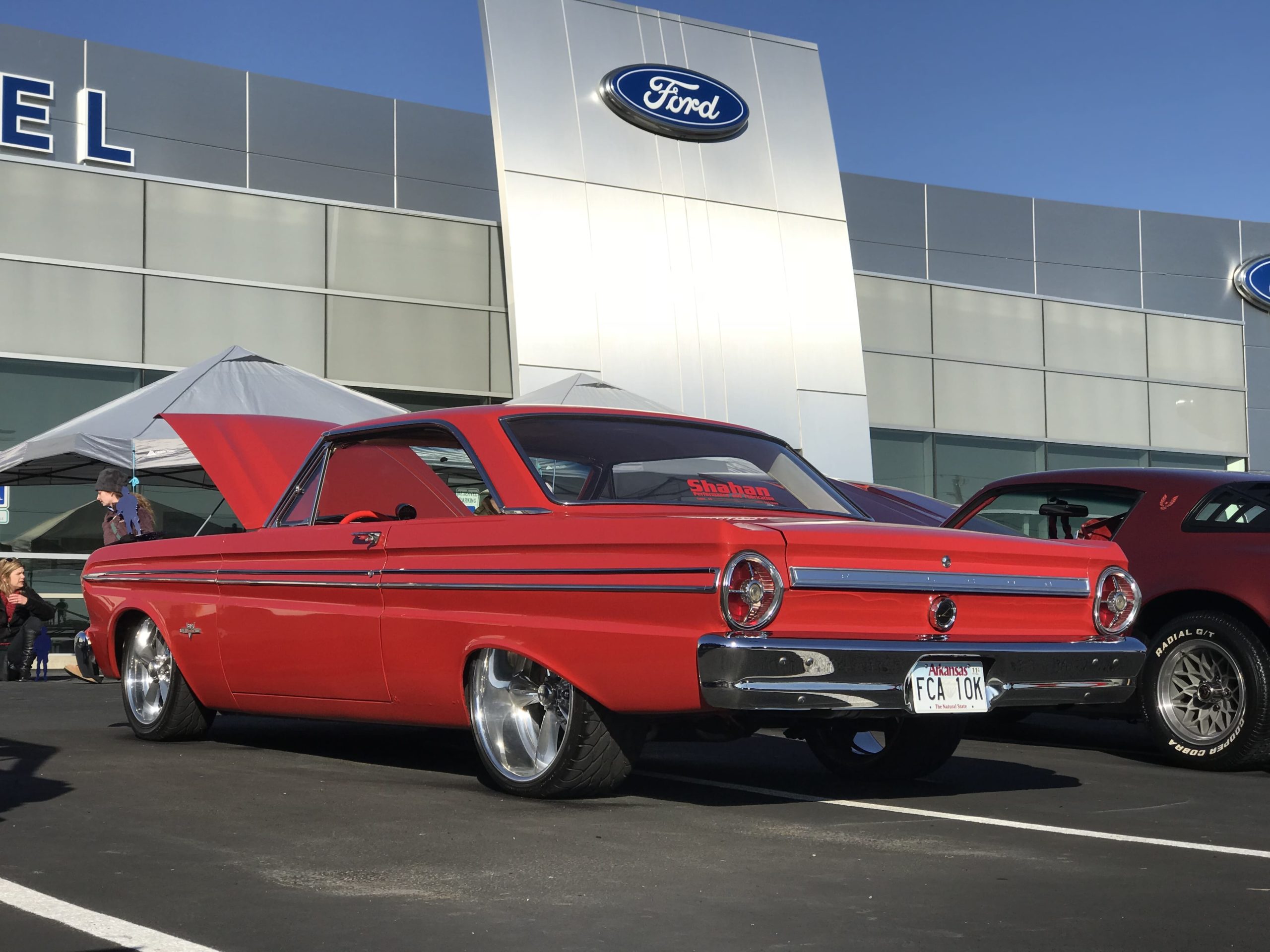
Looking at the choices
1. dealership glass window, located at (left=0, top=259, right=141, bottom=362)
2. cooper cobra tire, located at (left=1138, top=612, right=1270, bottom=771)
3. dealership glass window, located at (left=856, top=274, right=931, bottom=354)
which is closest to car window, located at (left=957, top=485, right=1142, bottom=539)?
cooper cobra tire, located at (left=1138, top=612, right=1270, bottom=771)

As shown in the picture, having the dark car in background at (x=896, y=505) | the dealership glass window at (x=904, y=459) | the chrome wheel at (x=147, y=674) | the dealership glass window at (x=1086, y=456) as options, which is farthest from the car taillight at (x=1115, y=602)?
the dealership glass window at (x=1086, y=456)

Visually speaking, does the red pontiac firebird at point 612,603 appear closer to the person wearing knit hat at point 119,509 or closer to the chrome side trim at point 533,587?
the chrome side trim at point 533,587

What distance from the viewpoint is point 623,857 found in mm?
4551

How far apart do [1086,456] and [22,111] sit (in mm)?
18168

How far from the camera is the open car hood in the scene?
7.94m

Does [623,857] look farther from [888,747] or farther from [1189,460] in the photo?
[1189,460]

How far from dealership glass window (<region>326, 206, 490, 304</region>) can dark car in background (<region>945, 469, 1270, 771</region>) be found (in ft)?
46.6

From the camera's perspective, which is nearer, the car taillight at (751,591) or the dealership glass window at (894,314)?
the car taillight at (751,591)

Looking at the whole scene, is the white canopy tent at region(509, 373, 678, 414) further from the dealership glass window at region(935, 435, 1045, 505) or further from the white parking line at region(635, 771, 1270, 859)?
the dealership glass window at region(935, 435, 1045, 505)

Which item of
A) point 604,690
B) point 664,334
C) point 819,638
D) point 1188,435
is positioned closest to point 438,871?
point 604,690

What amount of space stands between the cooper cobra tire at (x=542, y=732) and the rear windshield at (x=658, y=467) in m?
0.69

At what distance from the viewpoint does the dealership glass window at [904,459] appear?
978 inches

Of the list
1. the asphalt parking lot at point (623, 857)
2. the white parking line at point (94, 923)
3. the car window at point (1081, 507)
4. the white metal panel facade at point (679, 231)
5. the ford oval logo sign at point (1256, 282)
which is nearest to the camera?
the white parking line at point (94, 923)

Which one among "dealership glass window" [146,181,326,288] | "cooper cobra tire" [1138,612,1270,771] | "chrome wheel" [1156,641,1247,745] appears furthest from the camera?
"dealership glass window" [146,181,326,288]
